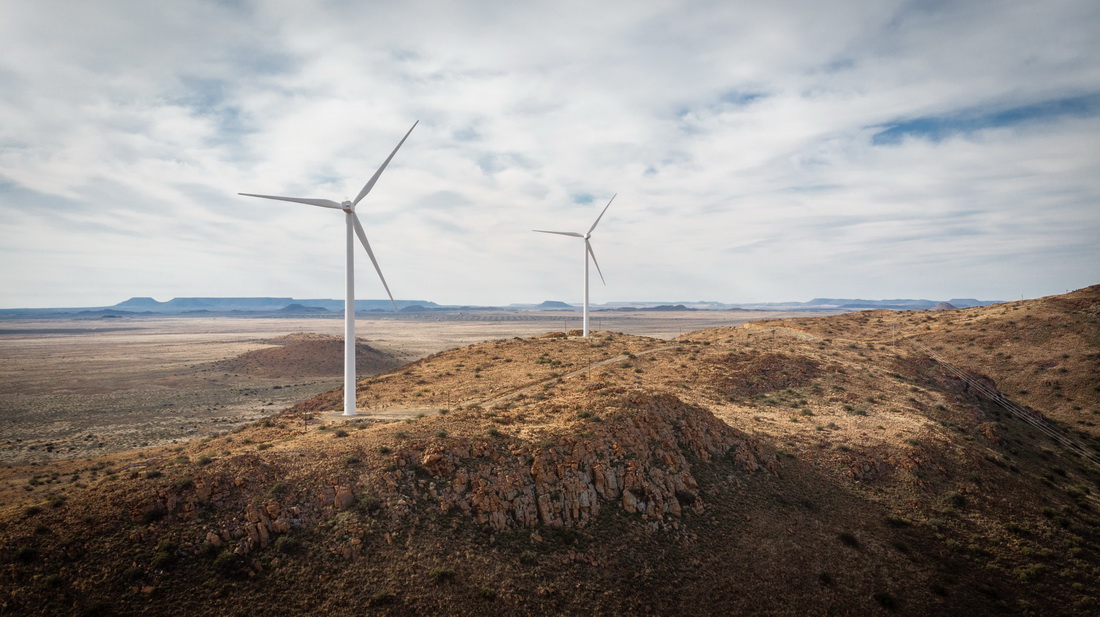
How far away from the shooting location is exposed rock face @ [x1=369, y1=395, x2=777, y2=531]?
22234 mm

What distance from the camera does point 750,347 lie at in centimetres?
5822

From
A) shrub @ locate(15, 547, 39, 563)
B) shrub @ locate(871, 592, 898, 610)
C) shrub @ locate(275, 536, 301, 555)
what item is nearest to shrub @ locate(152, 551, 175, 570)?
shrub @ locate(275, 536, 301, 555)

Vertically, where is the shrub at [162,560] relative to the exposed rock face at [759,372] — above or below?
below

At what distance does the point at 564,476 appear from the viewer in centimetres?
2402

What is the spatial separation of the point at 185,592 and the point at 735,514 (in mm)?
23586

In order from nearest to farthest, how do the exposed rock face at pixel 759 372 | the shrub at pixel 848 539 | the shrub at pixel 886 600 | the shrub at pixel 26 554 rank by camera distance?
the shrub at pixel 26 554 < the shrub at pixel 886 600 < the shrub at pixel 848 539 < the exposed rock face at pixel 759 372

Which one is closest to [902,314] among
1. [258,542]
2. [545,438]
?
[545,438]

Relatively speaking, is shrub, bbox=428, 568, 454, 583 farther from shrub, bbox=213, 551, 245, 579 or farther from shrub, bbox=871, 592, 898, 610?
shrub, bbox=871, 592, 898, 610

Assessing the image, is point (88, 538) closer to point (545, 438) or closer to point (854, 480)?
point (545, 438)

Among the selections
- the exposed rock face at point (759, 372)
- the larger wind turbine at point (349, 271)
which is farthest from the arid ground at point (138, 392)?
the exposed rock face at point (759, 372)

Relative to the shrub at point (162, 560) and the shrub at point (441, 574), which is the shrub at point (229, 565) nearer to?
the shrub at point (162, 560)

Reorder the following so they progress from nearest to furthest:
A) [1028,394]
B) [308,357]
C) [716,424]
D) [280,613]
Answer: [280,613]
[716,424]
[1028,394]
[308,357]

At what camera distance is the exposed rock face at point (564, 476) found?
2223 centimetres

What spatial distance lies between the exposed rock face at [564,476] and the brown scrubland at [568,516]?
108 millimetres
